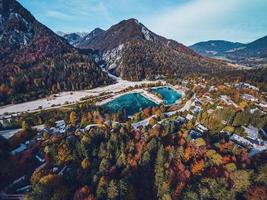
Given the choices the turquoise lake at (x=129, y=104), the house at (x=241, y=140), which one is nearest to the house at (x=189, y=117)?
the house at (x=241, y=140)

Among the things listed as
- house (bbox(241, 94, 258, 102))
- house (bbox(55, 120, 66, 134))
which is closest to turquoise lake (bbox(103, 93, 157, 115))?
house (bbox(55, 120, 66, 134))

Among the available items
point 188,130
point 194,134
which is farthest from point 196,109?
point 194,134

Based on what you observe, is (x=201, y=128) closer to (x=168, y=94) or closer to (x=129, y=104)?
(x=129, y=104)

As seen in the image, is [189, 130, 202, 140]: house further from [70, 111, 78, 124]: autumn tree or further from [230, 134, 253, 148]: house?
[70, 111, 78, 124]: autumn tree

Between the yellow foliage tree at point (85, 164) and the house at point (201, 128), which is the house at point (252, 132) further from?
the yellow foliage tree at point (85, 164)

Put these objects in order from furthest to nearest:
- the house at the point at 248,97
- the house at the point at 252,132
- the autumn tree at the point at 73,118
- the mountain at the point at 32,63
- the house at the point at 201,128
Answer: the mountain at the point at 32,63, the house at the point at 248,97, the autumn tree at the point at 73,118, the house at the point at 201,128, the house at the point at 252,132
